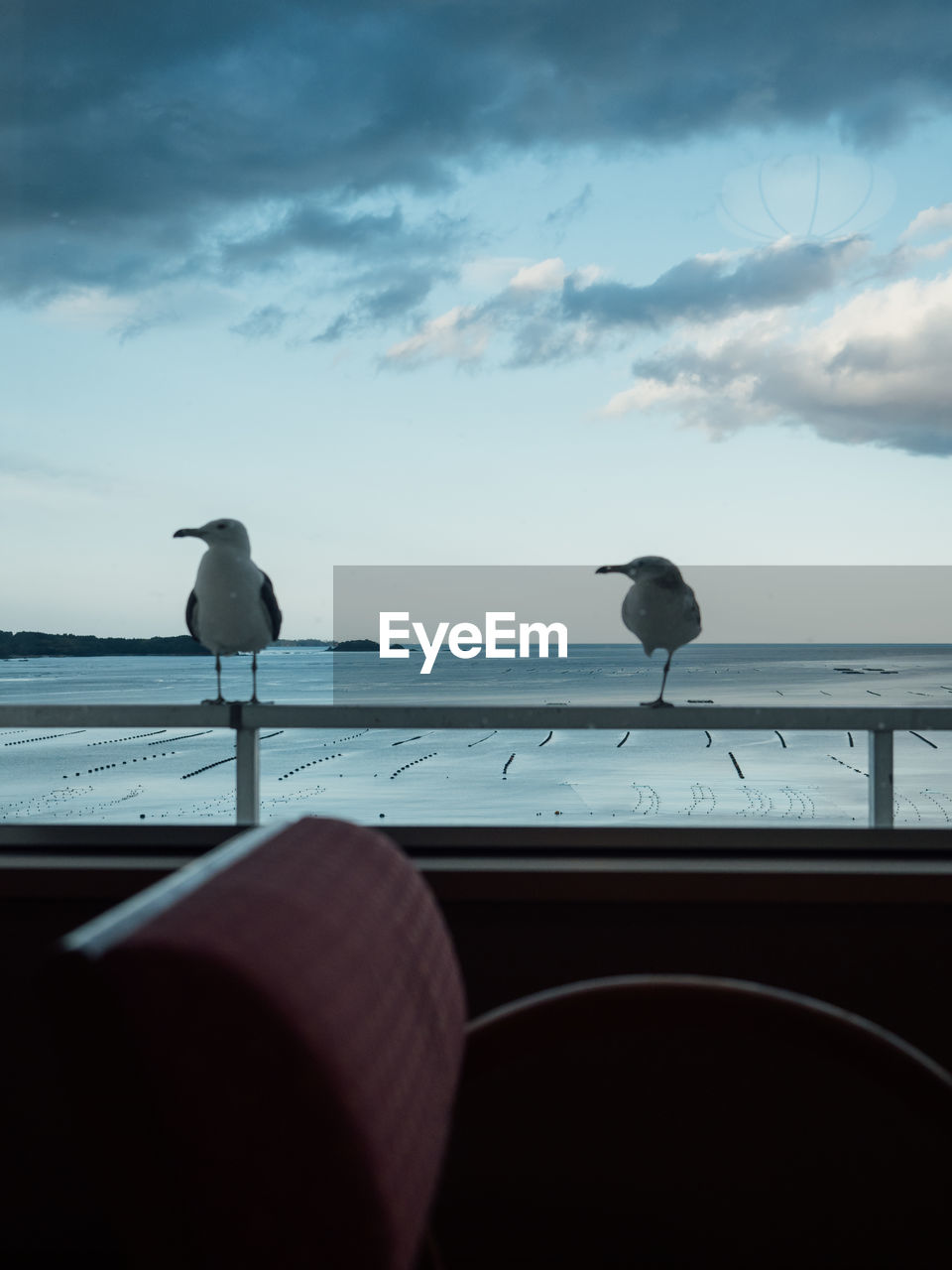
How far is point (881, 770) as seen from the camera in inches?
51.4

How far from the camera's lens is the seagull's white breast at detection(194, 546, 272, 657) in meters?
1.47

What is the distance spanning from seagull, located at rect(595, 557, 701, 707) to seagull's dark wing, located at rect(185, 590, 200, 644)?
0.69 metres

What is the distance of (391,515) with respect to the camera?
175cm

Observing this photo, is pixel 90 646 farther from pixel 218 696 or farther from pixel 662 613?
pixel 662 613

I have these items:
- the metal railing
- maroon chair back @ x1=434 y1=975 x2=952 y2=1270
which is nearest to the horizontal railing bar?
the metal railing

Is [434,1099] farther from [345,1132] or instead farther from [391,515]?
[391,515]

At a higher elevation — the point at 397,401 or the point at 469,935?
the point at 397,401

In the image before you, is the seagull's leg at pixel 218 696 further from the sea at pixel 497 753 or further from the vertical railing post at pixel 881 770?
the vertical railing post at pixel 881 770

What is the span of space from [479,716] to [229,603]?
47 centimetres

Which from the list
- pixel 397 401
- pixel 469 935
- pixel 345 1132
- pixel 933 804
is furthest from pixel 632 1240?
pixel 933 804

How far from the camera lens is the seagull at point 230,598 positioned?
147cm

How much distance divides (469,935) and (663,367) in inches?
42.5

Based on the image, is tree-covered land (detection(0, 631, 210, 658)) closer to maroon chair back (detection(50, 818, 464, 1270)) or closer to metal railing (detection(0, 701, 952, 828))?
metal railing (detection(0, 701, 952, 828))

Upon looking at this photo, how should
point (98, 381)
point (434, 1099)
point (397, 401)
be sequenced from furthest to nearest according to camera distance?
point (397, 401) → point (98, 381) → point (434, 1099)
